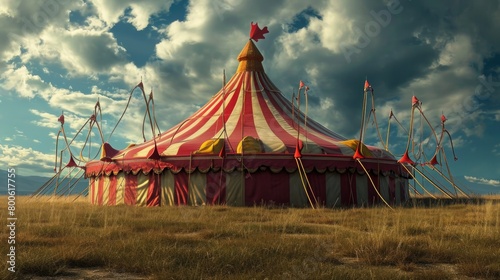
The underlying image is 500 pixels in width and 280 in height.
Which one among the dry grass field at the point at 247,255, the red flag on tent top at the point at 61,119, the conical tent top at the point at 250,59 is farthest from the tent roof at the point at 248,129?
the dry grass field at the point at 247,255

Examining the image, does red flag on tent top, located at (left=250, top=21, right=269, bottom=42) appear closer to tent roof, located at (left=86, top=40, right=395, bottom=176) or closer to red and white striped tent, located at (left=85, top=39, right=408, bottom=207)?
tent roof, located at (left=86, top=40, right=395, bottom=176)

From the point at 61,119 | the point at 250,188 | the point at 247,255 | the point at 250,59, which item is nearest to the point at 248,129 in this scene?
the point at 250,188

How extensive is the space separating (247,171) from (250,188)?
420 millimetres

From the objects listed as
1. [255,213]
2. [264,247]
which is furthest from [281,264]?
[255,213]

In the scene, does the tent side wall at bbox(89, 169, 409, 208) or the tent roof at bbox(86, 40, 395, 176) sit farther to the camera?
the tent roof at bbox(86, 40, 395, 176)

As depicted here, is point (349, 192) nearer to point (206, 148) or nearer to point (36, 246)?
point (206, 148)

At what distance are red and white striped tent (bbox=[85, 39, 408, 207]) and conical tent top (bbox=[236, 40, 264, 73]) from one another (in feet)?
10.4

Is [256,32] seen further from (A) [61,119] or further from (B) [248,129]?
(A) [61,119]

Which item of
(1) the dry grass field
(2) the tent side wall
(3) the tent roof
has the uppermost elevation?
(3) the tent roof

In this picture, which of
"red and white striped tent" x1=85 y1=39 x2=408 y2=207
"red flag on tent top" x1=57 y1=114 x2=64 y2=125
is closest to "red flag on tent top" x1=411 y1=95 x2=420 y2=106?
"red and white striped tent" x1=85 y1=39 x2=408 y2=207

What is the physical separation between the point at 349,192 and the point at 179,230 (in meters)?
6.13

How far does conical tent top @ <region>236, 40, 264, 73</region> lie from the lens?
14648 millimetres

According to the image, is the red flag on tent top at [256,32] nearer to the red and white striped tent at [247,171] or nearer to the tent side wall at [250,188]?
the red and white striped tent at [247,171]

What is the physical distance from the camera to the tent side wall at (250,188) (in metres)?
10.2
